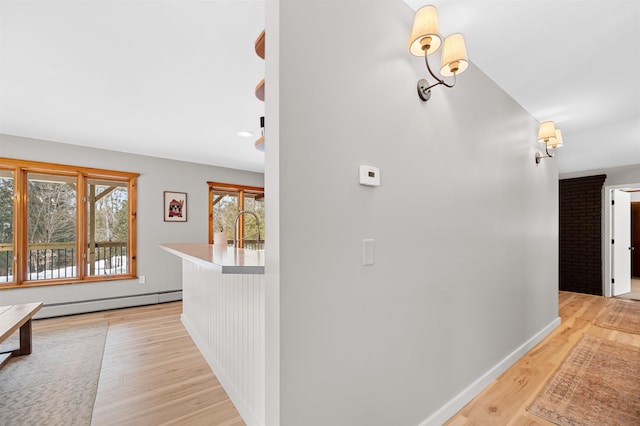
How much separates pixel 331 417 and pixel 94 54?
8.61 ft

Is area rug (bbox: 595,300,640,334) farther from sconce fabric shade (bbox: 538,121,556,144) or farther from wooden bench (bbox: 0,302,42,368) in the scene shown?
wooden bench (bbox: 0,302,42,368)

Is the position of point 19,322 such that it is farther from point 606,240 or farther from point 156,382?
point 606,240

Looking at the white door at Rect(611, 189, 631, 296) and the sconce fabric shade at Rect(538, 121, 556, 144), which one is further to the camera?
the white door at Rect(611, 189, 631, 296)

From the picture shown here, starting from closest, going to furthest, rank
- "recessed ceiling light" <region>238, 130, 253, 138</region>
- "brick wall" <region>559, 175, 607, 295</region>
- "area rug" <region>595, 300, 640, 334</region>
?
"area rug" <region>595, 300, 640, 334</region>, "recessed ceiling light" <region>238, 130, 253, 138</region>, "brick wall" <region>559, 175, 607, 295</region>

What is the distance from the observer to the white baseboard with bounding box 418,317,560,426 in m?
1.67

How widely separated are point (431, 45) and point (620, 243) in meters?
6.40

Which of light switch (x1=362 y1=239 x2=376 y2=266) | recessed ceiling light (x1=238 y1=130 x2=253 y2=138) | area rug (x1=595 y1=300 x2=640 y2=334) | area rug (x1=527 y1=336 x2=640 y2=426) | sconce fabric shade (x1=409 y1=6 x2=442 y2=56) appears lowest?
area rug (x1=595 y1=300 x2=640 y2=334)

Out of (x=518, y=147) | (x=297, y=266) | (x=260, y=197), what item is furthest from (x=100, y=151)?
(x=518, y=147)

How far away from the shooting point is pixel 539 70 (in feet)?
7.18

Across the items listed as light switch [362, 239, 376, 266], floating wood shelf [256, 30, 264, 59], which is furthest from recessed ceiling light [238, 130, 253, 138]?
light switch [362, 239, 376, 266]

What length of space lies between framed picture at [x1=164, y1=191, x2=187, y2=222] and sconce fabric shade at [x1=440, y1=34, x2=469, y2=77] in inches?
182

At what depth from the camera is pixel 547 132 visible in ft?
9.08

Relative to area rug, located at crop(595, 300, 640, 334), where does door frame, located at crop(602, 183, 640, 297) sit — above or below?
above

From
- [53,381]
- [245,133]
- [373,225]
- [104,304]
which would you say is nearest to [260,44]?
[373,225]
